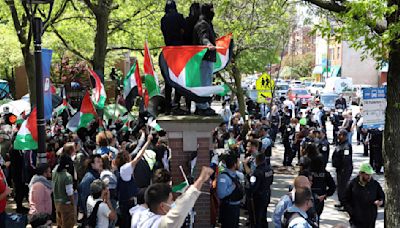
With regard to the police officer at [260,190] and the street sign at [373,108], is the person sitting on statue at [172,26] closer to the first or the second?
the police officer at [260,190]

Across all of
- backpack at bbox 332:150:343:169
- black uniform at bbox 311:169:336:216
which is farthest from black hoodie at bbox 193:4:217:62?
backpack at bbox 332:150:343:169

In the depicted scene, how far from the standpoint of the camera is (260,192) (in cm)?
907

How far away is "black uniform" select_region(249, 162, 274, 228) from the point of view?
8789mm

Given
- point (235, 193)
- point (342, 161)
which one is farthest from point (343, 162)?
point (235, 193)

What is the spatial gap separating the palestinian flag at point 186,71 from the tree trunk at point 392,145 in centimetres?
252

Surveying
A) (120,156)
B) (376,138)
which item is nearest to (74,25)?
(376,138)

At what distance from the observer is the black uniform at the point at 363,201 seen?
8062 mm

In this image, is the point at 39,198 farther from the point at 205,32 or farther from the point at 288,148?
the point at 288,148

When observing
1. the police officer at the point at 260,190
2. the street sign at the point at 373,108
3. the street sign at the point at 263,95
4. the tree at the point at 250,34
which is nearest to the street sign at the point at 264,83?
the street sign at the point at 263,95

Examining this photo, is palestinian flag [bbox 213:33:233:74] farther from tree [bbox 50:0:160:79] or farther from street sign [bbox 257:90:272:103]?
street sign [bbox 257:90:272:103]

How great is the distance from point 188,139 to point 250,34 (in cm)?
1119

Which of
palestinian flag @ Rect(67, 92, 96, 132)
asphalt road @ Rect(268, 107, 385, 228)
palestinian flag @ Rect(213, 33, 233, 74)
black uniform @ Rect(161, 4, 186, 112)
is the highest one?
black uniform @ Rect(161, 4, 186, 112)

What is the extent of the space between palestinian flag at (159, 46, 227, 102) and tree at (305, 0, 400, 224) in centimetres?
202

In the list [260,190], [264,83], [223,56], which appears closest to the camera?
[260,190]
